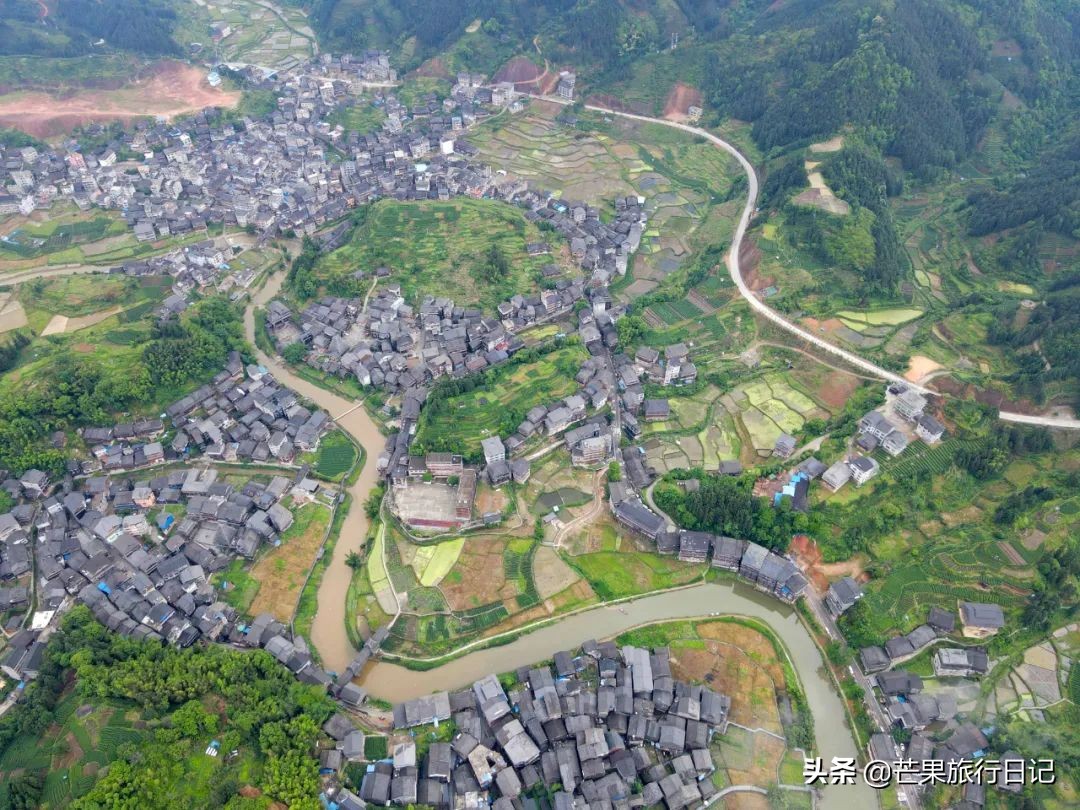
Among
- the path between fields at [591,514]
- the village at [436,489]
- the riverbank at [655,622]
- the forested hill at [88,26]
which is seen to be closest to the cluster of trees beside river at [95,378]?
the village at [436,489]

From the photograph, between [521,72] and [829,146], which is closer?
[829,146]

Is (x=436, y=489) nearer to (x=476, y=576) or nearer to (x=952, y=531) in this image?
(x=476, y=576)

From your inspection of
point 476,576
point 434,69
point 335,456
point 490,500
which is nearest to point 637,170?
point 434,69

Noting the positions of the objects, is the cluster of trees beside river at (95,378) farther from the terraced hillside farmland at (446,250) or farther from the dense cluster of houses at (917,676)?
the dense cluster of houses at (917,676)

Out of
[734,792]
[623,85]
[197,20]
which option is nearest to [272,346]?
[734,792]

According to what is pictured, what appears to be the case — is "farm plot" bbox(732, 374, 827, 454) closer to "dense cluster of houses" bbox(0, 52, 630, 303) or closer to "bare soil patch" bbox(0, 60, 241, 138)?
"dense cluster of houses" bbox(0, 52, 630, 303)

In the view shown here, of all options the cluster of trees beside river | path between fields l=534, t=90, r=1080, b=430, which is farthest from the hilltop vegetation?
path between fields l=534, t=90, r=1080, b=430
